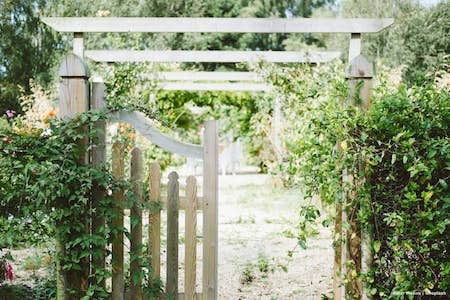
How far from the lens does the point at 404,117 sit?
3064 millimetres

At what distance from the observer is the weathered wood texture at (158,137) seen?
3.33m

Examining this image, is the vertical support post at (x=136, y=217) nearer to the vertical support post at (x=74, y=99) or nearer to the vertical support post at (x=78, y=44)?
the vertical support post at (x=74, y=99)

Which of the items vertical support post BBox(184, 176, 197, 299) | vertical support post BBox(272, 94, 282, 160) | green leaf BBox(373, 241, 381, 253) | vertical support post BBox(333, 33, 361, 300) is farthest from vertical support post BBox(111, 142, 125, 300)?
vertical support post BBox(272, 94, 282, 160)

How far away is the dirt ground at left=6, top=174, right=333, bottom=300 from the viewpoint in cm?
454

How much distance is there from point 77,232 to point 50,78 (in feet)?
38.7

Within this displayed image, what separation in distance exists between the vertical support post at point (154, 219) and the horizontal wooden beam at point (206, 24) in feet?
8.08

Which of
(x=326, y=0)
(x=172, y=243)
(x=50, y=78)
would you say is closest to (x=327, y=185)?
(x=172, y=243)

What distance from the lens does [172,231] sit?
3307 millimetres

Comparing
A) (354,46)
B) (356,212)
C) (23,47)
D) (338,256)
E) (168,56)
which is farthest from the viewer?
(23,47)

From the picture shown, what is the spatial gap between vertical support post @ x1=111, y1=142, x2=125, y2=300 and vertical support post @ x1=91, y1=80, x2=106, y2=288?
7 cm

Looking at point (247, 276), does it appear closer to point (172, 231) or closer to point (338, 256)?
point (338, 256)

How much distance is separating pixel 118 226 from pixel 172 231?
326 millimetres

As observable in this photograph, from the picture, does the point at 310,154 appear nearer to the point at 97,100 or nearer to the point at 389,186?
the point at 389,186

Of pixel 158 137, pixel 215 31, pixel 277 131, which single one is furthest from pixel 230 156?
pixel 158 137
